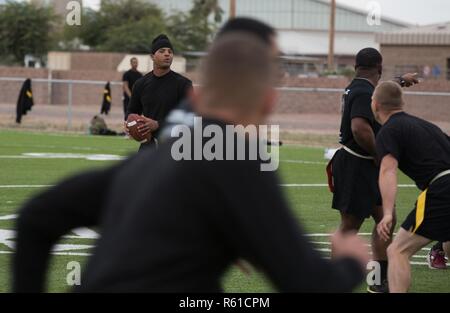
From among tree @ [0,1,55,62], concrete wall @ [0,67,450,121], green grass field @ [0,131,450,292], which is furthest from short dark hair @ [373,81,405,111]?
tree @ [0,1,55,62]

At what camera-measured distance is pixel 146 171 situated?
325 cm

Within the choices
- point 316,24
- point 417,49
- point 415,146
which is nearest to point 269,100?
point 415,146

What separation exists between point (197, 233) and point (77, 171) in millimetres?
791

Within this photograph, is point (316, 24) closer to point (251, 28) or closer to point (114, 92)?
Result: point (114, 92)

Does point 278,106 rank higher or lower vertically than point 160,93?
lower

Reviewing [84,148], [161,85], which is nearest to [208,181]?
[161,85]

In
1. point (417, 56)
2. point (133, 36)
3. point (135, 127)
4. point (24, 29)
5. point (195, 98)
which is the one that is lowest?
point (135, 127)

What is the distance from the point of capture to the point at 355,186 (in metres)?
8.97

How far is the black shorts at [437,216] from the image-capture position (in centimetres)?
747

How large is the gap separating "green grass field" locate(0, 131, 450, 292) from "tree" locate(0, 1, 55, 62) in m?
35.7

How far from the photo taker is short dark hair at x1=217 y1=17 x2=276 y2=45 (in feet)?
10.8

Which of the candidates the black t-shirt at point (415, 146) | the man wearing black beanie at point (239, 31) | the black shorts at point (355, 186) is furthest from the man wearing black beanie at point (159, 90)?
the man wearing black beanie at point (239, 31)
